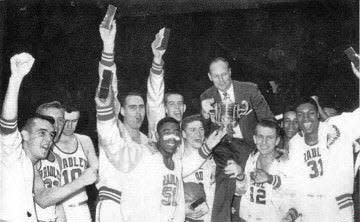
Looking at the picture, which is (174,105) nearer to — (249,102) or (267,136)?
(249,102)

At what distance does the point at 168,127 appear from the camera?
2721 millimetres

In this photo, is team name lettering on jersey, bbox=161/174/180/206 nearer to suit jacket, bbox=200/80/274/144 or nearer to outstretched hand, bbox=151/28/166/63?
suit jacket, bbox=200/80/274/144

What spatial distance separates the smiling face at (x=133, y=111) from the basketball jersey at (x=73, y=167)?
13.7 inches

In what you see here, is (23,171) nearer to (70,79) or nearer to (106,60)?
(106,60)

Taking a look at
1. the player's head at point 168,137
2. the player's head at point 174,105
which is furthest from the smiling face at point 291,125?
the player's head at point 168,137

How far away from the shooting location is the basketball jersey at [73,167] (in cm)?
295

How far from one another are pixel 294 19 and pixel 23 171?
202cm

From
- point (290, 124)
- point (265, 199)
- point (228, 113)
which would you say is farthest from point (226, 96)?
point (265, 199)

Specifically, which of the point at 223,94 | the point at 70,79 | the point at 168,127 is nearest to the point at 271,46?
the point at 223,94

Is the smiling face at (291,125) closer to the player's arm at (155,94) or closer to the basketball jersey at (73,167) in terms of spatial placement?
the player's arm at (155,94)

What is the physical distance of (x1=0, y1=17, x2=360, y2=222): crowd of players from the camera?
2.70 metres

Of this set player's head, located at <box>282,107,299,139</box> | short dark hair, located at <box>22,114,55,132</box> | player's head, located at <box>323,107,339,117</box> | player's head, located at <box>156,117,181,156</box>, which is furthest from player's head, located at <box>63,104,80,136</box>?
player's head, located at <box>323,107,339,117</box>

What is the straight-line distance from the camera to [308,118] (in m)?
3.01

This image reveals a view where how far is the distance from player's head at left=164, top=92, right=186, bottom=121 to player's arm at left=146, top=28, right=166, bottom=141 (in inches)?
1.3
